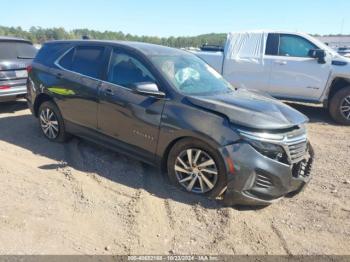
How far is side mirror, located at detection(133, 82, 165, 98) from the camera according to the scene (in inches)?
170

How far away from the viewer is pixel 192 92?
4.55m

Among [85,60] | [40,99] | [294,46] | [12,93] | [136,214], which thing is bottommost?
[136,214]

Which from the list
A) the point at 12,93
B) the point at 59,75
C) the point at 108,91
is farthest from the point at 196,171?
the point at 12,93

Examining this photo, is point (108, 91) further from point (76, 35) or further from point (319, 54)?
point (76, 35)

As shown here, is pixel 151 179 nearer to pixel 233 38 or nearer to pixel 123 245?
pixel 123 245

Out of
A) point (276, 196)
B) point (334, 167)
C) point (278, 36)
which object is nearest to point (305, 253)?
point (276, 196)

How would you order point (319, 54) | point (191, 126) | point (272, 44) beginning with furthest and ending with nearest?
point (272, 44) → point (319, 54) → point (191, 126)

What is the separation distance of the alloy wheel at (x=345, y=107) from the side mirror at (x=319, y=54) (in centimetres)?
98

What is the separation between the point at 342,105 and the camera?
8.20m

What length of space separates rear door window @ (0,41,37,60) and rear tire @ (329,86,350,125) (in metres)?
7.05

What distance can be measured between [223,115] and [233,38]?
5.83 m

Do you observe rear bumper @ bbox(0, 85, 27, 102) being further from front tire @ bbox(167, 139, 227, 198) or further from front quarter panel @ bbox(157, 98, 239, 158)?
front tire @ bbox(167, 139, 227, 198)

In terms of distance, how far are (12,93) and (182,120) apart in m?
5.06

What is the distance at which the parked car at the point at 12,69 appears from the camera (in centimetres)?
766
